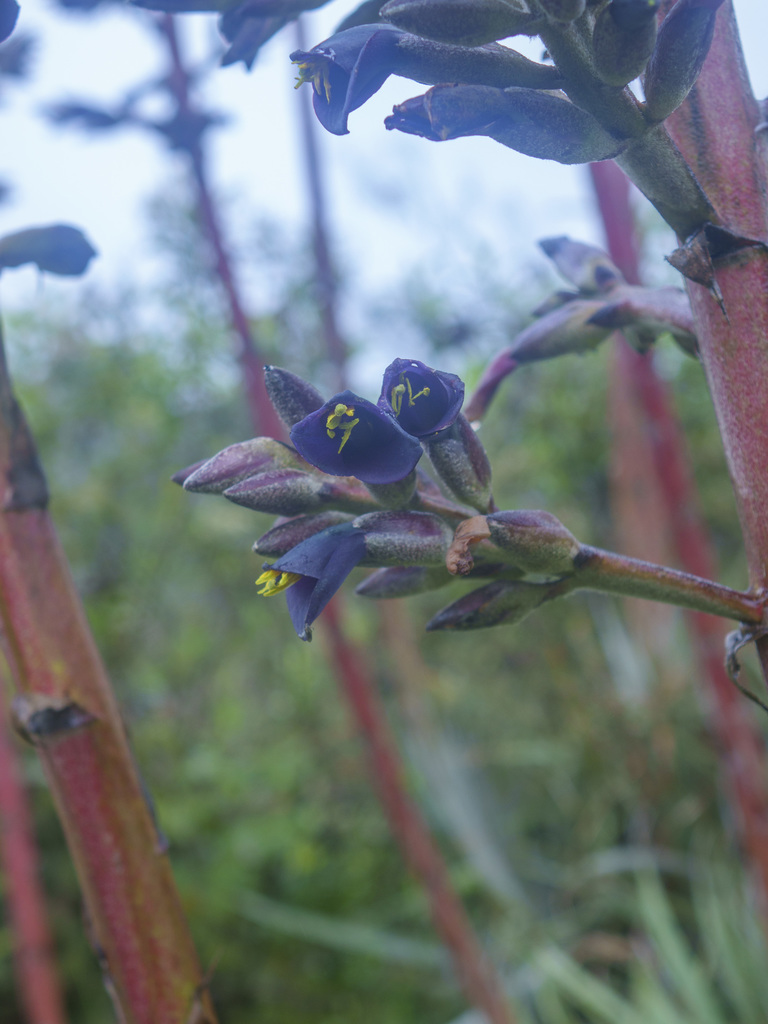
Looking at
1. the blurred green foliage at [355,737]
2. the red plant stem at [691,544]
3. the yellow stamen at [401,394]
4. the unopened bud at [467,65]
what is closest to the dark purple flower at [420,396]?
the yellow stamen at [401,394]

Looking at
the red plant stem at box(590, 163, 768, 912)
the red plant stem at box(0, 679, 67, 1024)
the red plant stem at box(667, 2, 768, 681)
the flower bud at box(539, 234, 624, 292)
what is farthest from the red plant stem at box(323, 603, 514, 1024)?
the red plant stem at box(667, 2, 768, 681)

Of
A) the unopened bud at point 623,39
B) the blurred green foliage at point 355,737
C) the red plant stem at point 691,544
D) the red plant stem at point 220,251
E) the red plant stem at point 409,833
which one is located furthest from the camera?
the blurred green foliage at point 355,737

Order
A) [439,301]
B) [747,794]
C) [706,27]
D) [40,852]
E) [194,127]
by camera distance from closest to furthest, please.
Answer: [706,27] < [747,794] < [194,127] < [40,852] < [439,301]

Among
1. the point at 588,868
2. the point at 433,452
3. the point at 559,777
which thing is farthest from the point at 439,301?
the point at 433,452

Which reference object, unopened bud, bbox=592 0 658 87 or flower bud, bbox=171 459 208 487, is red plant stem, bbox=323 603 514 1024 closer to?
flower bud, bbox=171 459 208 487

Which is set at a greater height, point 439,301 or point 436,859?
point 439,301

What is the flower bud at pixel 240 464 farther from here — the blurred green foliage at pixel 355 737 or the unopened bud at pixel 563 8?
the blurred green foliage at pixel 355 737

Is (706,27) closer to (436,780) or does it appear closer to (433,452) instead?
(433,452)
